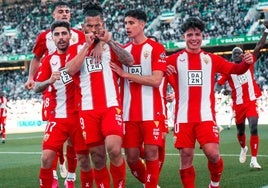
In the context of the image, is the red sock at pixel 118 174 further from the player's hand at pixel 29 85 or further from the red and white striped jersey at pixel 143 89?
the player's hand at pixel 29 85

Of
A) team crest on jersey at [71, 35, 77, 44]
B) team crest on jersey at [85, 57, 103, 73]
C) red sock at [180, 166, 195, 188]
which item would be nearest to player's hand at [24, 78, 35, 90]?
team crest on jersey at [71, 35, 77, 44]

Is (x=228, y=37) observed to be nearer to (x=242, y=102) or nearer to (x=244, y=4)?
(x=244, y=4)

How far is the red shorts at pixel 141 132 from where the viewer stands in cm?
713

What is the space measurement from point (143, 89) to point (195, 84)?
0.67m

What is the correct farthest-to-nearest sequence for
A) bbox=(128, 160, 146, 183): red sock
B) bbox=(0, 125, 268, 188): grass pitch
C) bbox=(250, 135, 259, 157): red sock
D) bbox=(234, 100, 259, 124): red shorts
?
bbox=(234, 100, 259, 124): red shorts
bbox=(250, 135, 259, 157): red sock
bbox=(0, 125, 268, 188): grass pitch
bbox=(128, 160, 146, 183): red sock

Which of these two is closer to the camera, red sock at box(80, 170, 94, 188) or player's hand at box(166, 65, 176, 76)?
red sock at box(80, 170, 94, 188)

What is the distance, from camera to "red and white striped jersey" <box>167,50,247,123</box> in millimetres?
7371

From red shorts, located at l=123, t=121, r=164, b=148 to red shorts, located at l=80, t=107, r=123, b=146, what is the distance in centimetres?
47

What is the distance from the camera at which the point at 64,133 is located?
7.36m

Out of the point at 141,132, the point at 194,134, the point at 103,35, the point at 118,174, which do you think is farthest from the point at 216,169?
the point at 103,35

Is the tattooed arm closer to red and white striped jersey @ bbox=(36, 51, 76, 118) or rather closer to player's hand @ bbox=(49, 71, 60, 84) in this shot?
player's hand @ bbox=(49, 71, 60, 84)

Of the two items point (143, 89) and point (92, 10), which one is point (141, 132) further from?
point (92, 10)

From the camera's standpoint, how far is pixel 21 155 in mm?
15711

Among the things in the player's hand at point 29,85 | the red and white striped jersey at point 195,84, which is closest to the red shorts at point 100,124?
the red and white striped jersey at point 195,84
